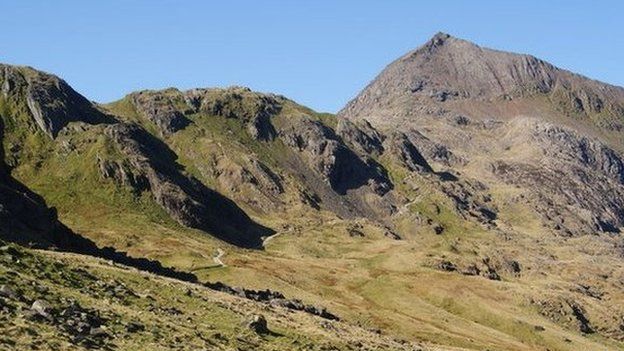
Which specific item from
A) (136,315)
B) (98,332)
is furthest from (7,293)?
(136,315)

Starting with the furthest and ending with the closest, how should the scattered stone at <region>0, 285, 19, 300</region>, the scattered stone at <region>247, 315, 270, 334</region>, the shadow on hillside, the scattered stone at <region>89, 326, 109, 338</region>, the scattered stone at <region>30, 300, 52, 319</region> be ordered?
the shadow on hillside, the scattered stone at <region>247, 315, 270, 334</region>, the scattered stone at <region>0, 285, 19, 300</region>, the scattered stone at <region>89, 326, 109, 338</region>, the scattered stone at <region>30, 300, 52, 319</region>

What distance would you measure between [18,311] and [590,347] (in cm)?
16774

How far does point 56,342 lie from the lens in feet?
115

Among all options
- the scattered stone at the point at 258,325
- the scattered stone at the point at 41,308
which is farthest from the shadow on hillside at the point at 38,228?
the scattered stone at the point at 41,308

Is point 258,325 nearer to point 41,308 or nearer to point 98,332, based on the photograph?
point 98,332

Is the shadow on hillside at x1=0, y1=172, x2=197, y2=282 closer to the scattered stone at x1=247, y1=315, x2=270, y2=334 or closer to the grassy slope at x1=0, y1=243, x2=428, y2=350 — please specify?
the grassy slope at x1=0, y1=243, x2=428, y2=350

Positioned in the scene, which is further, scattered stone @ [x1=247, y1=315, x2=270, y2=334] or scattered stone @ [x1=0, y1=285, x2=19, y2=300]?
scattered stone @ [x1=247, y1=315, x2=270, y2=334]

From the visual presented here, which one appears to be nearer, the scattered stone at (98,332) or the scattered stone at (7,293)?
the scattered stone at (98,332)

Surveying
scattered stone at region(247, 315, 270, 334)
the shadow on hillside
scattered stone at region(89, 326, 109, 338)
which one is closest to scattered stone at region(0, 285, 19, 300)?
scattered stone at region(89, 326, 109, 338)

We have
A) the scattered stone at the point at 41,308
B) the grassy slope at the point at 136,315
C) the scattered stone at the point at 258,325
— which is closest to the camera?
the grassy slope at the point at 136,315

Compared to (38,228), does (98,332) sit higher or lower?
higher

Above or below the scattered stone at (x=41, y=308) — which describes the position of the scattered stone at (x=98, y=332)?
below

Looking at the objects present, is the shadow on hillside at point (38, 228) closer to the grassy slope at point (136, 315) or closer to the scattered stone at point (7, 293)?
the grassy slope at point (136, 315)

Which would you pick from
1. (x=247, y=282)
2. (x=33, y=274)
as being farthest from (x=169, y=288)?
(x=247, y=282)
